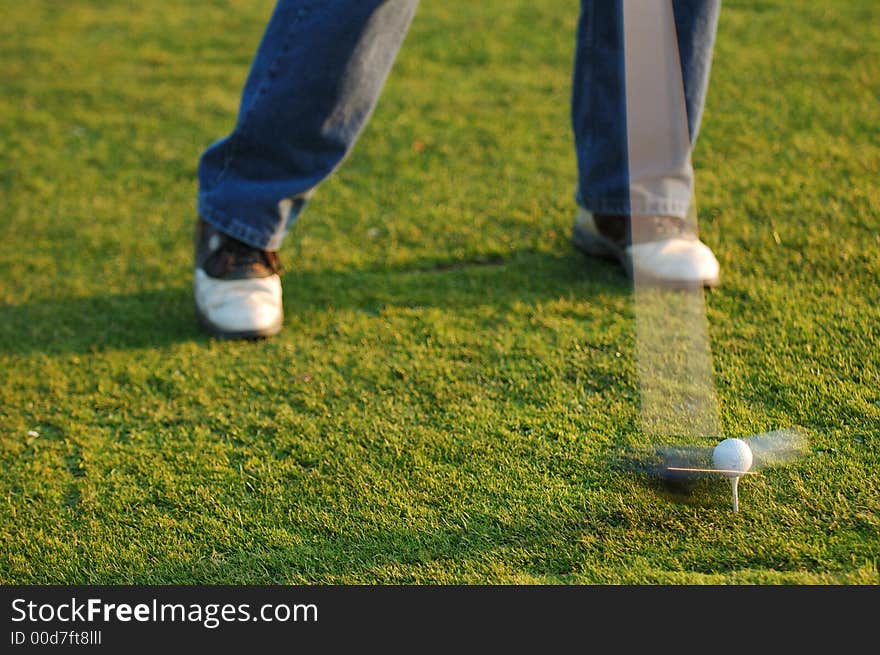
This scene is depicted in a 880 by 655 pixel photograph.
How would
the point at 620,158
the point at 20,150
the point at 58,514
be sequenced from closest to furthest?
1. the point at 58,514
2. the point at 620,158
3. the point at 20,150

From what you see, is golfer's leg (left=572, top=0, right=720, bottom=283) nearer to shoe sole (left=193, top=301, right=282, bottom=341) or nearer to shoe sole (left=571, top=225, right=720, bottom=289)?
shoe sole (left=571, top=225, right=720, bottom=289)

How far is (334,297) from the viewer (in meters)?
2.71

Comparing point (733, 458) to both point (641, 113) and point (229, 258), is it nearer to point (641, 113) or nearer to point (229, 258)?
point (641, 113)

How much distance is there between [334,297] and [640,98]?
92cm

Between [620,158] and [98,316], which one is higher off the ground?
[620,158]

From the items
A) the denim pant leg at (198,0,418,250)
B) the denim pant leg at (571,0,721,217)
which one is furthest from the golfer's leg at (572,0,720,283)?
the denim pant leg at (198,0,418,250)

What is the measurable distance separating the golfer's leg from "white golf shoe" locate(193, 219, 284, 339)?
0.84 m

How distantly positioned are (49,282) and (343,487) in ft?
4.37

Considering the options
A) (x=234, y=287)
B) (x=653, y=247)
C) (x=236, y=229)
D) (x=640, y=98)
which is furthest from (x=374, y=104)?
(x=653, y=247)

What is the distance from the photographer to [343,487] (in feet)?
6.50

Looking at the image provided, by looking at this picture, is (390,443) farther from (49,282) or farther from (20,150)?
(20,150)

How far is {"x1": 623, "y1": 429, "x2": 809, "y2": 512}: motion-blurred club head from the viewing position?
5.84 feet

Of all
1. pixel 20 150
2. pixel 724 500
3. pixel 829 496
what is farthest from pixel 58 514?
pixel 20 150

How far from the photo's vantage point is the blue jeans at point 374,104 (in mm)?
2328
